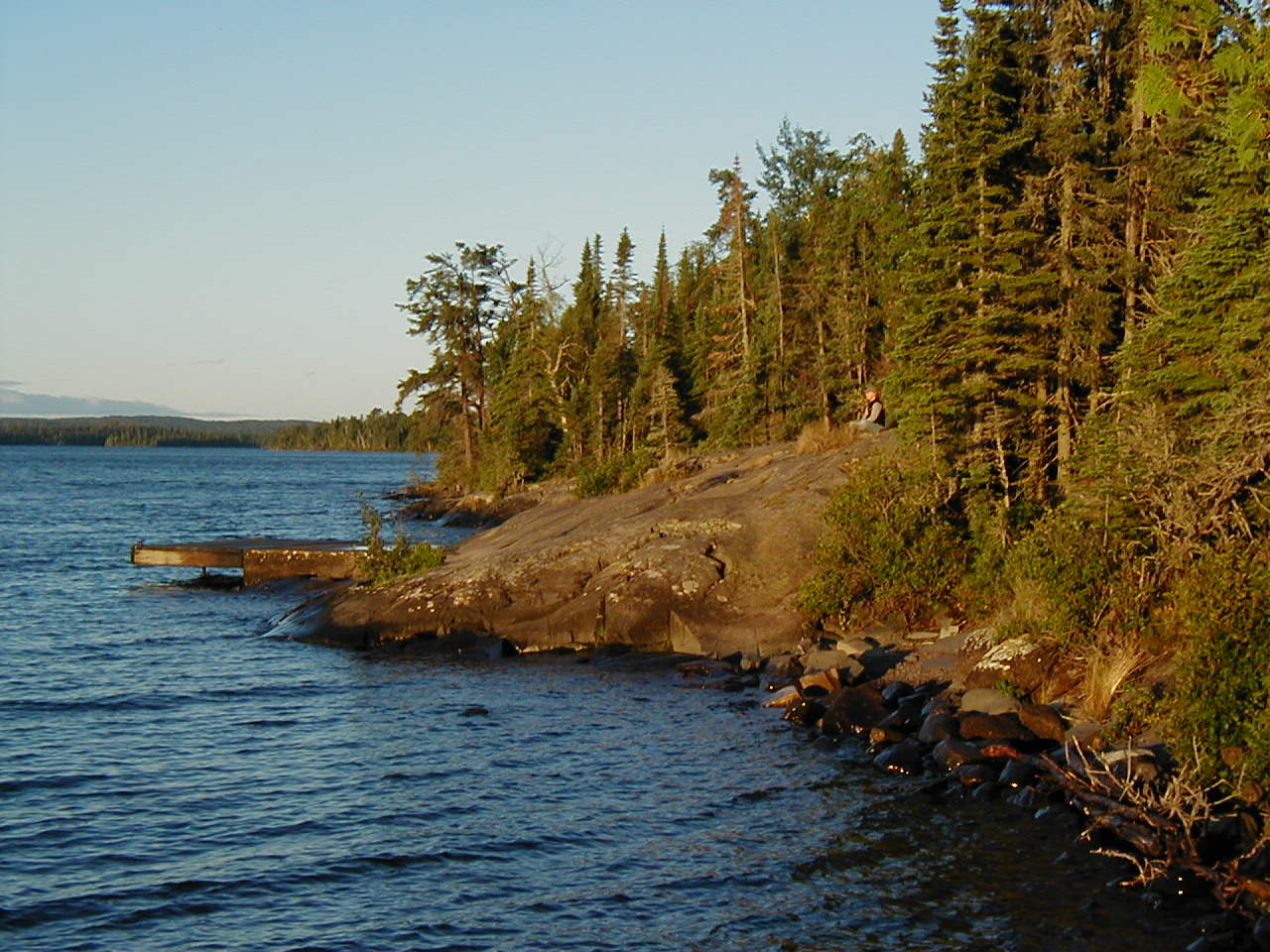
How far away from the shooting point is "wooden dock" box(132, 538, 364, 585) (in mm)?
37219

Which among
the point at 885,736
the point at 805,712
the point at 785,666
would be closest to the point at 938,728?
the point at 885,736

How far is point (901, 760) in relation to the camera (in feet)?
55.3

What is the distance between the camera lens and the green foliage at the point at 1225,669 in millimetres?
13016

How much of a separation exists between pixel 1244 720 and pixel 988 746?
398cm

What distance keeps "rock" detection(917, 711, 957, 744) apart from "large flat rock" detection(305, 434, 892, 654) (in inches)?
274

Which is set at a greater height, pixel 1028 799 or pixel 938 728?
pixel 938 728

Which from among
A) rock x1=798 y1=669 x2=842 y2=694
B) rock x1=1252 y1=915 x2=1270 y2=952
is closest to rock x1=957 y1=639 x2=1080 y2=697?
rock x1=798 y1=669 x2=842 y2=694

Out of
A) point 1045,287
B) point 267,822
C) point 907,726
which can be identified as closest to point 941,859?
point 907,726

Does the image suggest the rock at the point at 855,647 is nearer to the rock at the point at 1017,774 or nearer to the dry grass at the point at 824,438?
the rock at the point at 1017,774

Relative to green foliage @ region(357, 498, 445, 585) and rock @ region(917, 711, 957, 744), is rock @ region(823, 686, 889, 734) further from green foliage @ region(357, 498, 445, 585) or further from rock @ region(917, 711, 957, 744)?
green foliage @ region(357, 498, 445, 585)

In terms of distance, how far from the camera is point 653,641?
25797 millimetres

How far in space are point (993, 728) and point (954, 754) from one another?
0.88 meters

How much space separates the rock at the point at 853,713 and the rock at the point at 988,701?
4.72 feet

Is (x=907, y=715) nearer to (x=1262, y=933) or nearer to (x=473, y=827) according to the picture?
(x=473, y=827)
